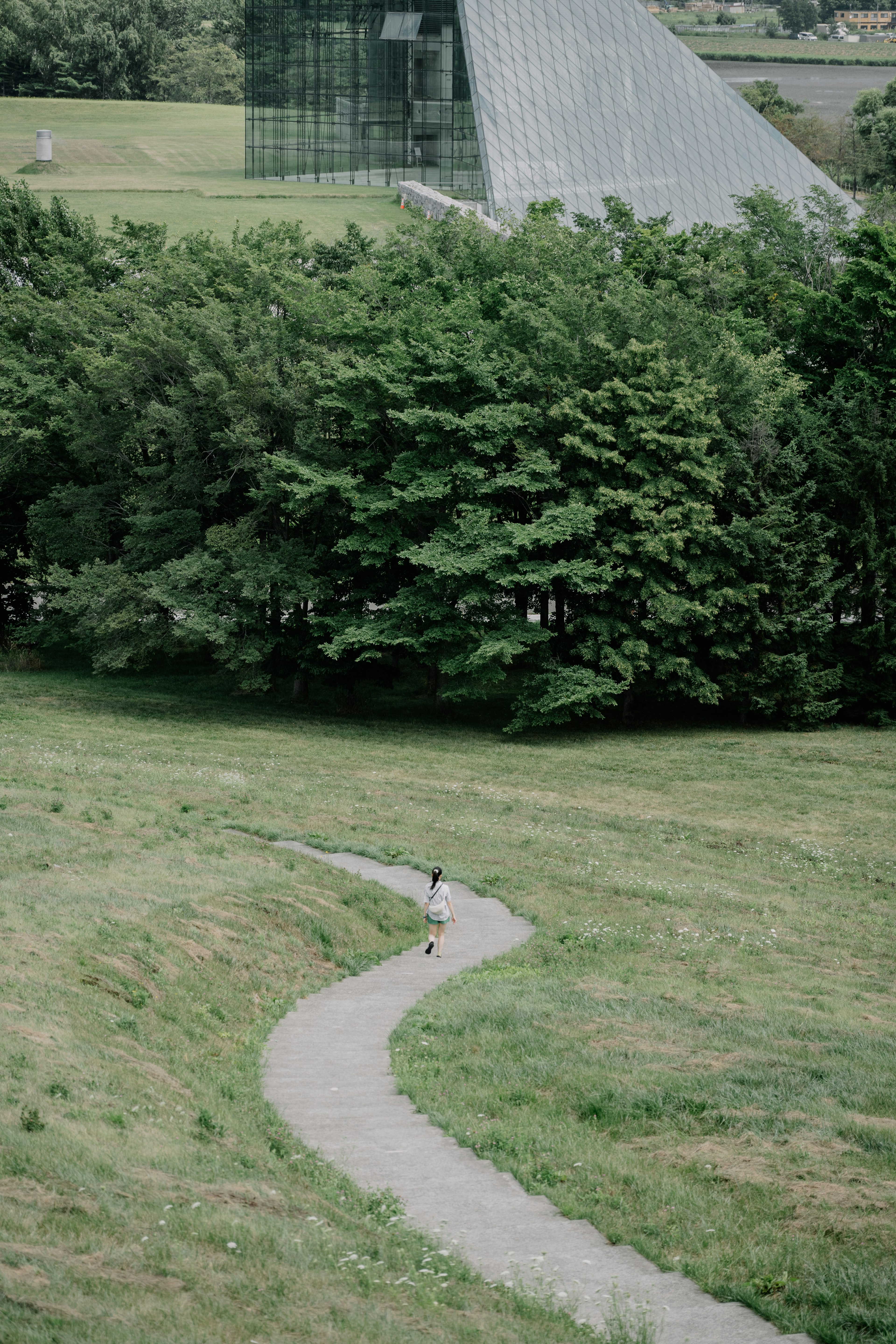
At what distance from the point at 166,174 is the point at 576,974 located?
9845 centimetres

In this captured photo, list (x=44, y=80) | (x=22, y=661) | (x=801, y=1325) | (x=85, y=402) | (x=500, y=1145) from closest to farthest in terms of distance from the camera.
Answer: (x=801, y=1325) → (x=500, y=1145) → (x=85, y=402) → (x=22, y=661) → (x=44, y=80)

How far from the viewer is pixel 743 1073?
480 inches

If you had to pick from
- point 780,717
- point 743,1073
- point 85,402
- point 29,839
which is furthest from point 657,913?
point 85,402

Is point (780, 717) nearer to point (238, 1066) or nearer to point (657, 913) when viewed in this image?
point (657, 913)

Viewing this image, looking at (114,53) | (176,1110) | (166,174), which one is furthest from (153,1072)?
(114,53)

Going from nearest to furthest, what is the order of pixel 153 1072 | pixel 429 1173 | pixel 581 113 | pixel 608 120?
pixel 429 1173 → pixel 153 1072 → pixel 581 113 → pixel 608 120

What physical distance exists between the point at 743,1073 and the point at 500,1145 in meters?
2.76

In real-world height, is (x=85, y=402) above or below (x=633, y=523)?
above

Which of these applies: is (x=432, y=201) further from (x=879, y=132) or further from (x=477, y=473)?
(x=879, y=132)

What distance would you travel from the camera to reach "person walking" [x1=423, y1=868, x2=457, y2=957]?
17.0 metres

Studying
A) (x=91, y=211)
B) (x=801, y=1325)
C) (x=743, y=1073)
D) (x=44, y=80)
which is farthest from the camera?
(x=44, y=80)

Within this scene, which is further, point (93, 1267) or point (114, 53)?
point (114, 53)

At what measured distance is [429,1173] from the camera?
399 inches

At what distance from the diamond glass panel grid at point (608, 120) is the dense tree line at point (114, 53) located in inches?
3445
